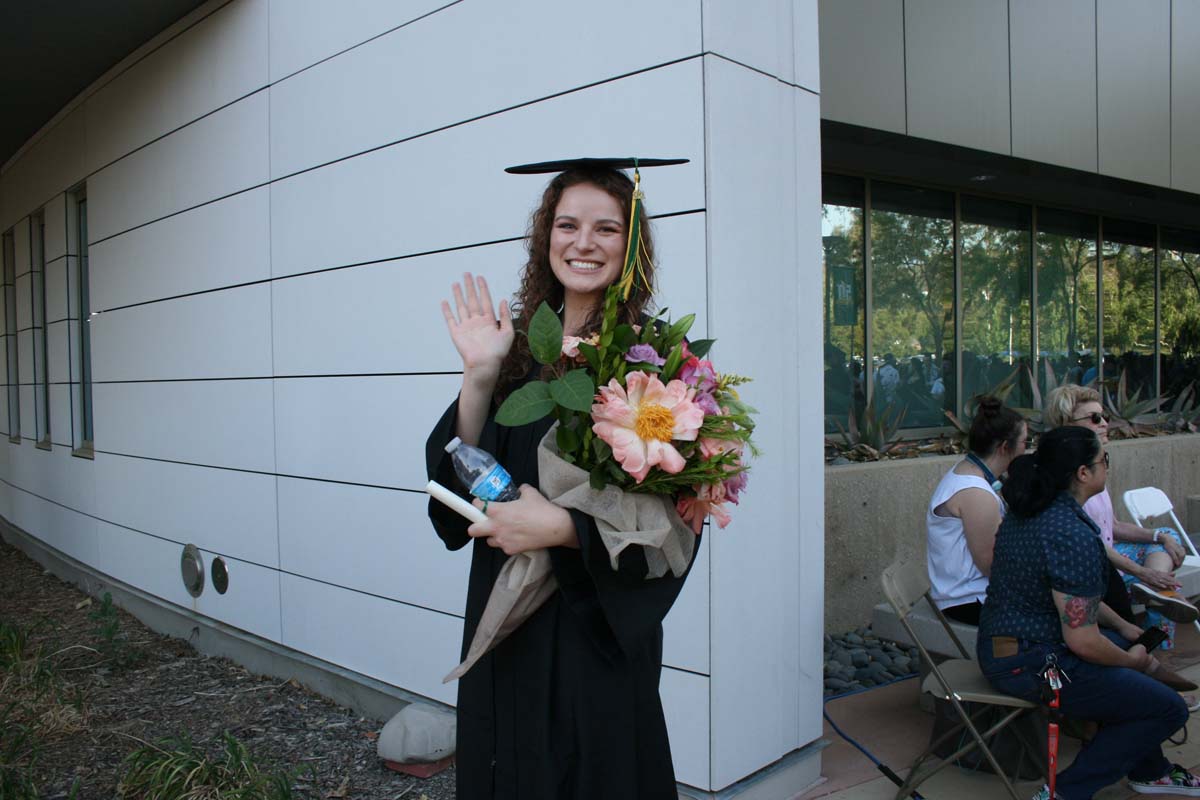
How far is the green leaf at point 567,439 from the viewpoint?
168 centimetres

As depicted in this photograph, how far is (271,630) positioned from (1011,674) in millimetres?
4143

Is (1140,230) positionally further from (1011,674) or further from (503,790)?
(503,790)

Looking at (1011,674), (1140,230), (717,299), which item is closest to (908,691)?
(1011,674)

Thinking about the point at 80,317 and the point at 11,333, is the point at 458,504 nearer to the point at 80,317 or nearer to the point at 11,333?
the point at 80,317

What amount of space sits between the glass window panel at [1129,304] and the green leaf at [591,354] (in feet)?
34.2

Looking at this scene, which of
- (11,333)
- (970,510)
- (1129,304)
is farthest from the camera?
(11,333)

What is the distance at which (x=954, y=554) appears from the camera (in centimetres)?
410

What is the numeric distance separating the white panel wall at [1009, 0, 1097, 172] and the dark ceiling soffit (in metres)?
0.16

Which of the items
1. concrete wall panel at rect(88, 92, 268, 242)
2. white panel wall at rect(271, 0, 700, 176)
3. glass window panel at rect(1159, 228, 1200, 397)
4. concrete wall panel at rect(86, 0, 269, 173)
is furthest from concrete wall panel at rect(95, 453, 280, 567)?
glass window panel at rect(1159, 228, 1200, 397)

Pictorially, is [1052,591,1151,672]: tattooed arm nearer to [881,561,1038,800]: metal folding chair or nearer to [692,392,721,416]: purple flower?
[881,561,1038,800]: metal folding chair

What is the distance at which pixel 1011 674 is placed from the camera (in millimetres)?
3340

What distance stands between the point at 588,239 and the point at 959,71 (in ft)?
21.1

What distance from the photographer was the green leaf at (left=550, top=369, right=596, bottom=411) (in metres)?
1.59

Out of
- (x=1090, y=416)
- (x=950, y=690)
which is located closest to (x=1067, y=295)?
(x=1090, y=416)
